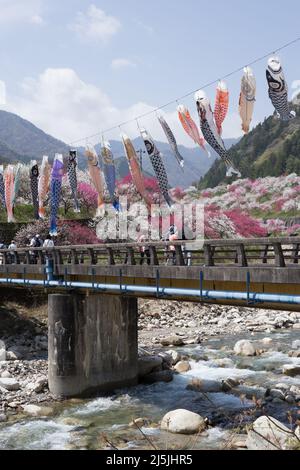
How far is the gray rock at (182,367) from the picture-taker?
24.2 m

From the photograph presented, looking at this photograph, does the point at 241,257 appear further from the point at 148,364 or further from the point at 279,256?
the point at 148,364

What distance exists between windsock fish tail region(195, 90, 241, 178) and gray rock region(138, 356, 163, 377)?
946 cm

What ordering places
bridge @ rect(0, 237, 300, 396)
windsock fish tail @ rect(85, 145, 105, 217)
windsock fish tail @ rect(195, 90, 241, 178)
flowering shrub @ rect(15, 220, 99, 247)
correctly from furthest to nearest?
1. flowering shrub @ rect(15, 220, 99, 247)
2. windsock fish tail @ rect(85, 145, 105, 217)
3. windsock fish tail @ rect(195, 90, 241, 178)
4. bridge @ rect(0, 237, 300, 396)

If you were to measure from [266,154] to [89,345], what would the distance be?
456 feet

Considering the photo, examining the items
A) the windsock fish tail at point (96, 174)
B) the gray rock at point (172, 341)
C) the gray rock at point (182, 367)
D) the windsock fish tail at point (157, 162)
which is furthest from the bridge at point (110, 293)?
the gray rock at point (172, 341)

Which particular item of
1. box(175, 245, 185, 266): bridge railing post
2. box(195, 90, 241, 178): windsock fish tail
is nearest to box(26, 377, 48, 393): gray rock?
box(175, 245, 185, 266): bridge railing post

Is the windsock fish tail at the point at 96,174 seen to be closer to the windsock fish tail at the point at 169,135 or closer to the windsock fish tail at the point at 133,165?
the windsock fish tail at the point at 133,165

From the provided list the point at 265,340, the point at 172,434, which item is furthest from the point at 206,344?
the point at 172,434

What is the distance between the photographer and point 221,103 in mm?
18984

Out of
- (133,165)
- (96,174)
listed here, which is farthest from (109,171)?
(133,165)

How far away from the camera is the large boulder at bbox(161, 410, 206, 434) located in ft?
53.2

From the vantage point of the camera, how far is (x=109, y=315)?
21.8m

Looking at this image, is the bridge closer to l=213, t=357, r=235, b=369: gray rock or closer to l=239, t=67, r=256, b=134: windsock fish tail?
l=239, t=67, r=256, b=134: windsock fish tail

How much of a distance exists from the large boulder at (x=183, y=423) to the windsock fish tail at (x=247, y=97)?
994 cm
